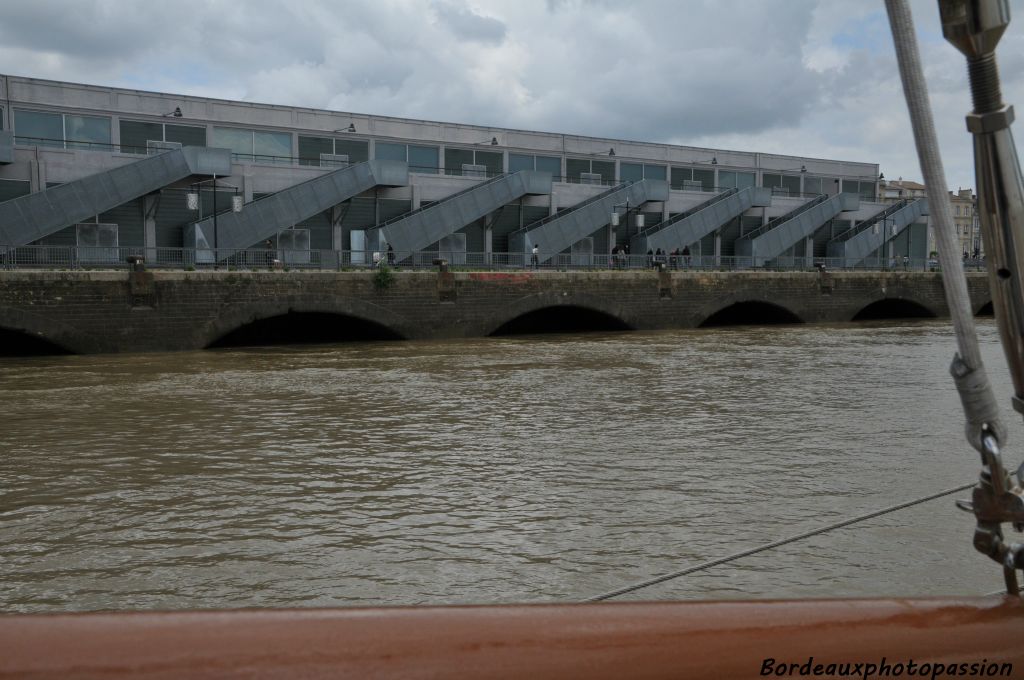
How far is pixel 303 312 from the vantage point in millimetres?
30484

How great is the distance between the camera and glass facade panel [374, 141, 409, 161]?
48500 millimetres

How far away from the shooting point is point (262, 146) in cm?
4506

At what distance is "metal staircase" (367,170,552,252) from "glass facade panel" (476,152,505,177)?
4254 mm

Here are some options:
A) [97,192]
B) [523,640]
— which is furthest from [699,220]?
[523,640]

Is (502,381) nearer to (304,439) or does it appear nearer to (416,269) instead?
(304,439)

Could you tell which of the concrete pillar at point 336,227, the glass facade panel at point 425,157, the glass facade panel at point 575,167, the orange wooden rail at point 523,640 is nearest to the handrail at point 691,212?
the glass facade panel at point 575,167

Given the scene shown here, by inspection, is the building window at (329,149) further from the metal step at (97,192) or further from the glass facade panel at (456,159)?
the metal step at (97,192)

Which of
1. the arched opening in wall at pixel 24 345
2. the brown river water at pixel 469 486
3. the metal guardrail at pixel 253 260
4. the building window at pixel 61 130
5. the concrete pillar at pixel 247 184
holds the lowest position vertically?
the brown river water at pixel 469 486

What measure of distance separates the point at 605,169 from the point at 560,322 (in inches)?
780

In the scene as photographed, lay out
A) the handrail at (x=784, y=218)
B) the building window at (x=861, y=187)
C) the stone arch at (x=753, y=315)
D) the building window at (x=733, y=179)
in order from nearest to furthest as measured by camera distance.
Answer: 1. the stone arch at (x=753, y=315)
2. the handrail at (x=784, y=218)
3. the building window at (x=733, y=179)
4. the building window at (x=861, y=187)

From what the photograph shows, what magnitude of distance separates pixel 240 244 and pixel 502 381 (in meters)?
21.2

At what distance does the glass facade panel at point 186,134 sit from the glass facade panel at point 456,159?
480 inches

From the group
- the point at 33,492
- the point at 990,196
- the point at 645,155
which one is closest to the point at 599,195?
the point at 645,155

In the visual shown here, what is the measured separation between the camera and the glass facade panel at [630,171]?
59281 millimetres
